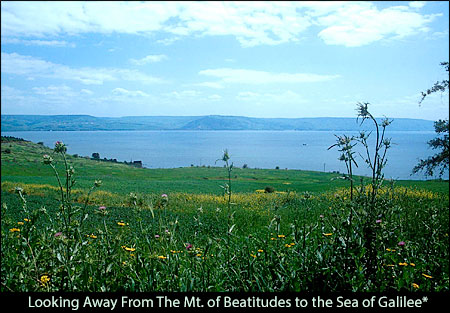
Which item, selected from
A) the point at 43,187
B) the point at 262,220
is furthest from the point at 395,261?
the point at 43,187

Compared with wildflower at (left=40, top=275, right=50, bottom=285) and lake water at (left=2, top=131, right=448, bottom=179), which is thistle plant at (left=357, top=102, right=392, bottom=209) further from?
wildflower at (left=40, top=275, right=50, bottom=285)

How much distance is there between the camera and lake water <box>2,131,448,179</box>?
457 cm

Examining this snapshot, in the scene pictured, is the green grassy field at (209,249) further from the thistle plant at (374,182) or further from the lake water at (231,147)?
the lake water at (231,147)

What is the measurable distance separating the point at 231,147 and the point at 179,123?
5.88 ft

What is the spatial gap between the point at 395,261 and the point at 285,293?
92cm

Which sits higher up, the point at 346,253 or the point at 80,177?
the point at 80,177

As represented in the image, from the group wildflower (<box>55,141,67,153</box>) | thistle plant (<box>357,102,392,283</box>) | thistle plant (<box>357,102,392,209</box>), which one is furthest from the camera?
thistle plant (<box>357,102,392,209</box>)

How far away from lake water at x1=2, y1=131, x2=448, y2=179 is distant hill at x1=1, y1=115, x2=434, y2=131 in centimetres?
12

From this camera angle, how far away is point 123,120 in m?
6.38

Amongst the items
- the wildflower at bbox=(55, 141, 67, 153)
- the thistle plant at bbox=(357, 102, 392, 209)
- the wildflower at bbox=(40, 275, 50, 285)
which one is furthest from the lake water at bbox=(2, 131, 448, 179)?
the wildflower at bbox=(40, 275, 50, 285)

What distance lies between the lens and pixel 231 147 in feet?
19.2

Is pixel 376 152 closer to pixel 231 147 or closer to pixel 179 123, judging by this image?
pixel 231 147

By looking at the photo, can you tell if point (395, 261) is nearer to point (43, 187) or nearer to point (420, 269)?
point (420, 269)

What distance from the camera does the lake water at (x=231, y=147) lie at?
4.57 m
